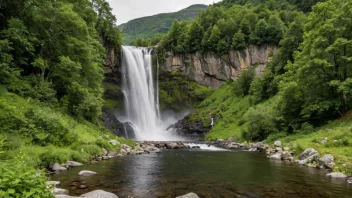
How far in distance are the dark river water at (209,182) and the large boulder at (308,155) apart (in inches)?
76.1

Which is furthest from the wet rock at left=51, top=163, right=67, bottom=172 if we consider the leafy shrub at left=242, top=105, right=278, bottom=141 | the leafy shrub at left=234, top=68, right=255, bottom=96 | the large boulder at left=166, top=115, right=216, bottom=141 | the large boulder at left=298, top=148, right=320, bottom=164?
the leafy shrub at left=234, top=68, right=255, bottom=96

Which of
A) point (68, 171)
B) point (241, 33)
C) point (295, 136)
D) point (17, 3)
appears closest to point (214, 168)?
point (68, 171)

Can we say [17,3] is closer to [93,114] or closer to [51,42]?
[51,42]

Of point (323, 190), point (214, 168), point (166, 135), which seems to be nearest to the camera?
point (323, 190)

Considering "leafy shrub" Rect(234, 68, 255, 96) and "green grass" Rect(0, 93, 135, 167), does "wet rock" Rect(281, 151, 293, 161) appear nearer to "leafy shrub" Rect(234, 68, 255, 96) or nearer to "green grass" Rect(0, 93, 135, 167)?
"green grass" Rect(0, 93, 135, 167)

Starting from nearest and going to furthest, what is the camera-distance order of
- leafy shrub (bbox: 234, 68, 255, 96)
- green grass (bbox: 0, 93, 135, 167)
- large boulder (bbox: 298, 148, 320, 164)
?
green grass (bbox: 0, 93, 135, 167)
large boulder (bbox: 298, 148, 320, 164)
leafy shrub (bbox: 234, 68, 255, 96)

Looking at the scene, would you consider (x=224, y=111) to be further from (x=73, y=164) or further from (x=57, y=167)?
(x=57, y=167)

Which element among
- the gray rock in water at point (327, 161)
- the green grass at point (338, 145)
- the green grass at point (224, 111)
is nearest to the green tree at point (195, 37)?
the green grass at point (224, 111)

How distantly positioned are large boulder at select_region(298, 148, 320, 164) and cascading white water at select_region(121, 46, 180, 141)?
39.6m

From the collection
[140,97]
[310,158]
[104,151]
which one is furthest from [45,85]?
[140,97]

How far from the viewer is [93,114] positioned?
32719 mm

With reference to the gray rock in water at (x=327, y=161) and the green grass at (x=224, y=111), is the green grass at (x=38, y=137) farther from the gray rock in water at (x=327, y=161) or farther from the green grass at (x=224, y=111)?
the green grass at (x=224, y=111)

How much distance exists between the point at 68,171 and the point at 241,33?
71.5m

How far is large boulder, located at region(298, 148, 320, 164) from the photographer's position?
19.4 metres
